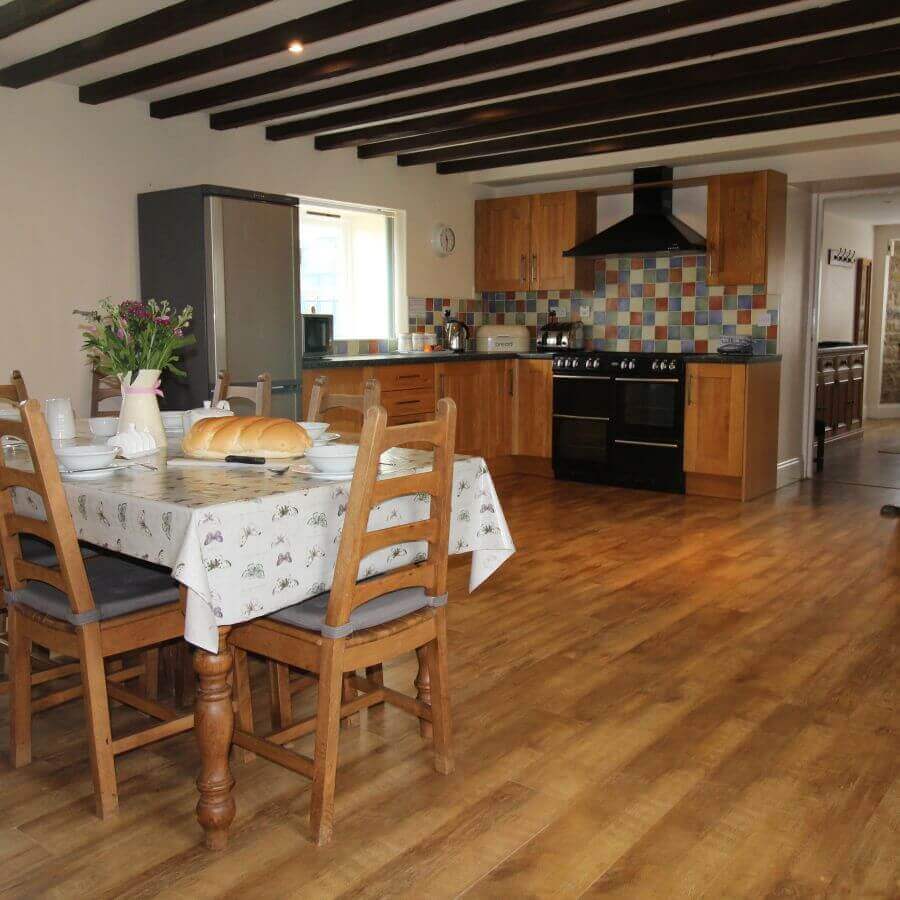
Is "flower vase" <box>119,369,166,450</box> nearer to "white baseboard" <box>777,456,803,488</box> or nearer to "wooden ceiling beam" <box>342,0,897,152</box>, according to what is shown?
"wooden ceiling beam" <box>342,0,897,152</box>

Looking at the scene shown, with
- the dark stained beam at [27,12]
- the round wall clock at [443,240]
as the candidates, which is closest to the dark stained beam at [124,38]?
the dark stained beam at [27,12]

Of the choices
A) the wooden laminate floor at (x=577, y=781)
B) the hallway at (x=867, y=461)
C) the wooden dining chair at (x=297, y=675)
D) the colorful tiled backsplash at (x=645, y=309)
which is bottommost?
the wooden laminate floor at (x=577, y=781)

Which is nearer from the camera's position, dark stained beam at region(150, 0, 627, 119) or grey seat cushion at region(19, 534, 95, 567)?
grey seat cushion at region(19, 534, 95, 567)

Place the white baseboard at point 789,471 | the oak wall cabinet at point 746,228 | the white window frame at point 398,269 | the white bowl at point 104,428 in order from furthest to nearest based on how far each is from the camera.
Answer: the white window frame at point 398,269, the white baseboard at point 789,471, the oak wall cabinet at point 746,228, the white bowl at point 104,428

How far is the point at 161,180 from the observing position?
508 centimetres

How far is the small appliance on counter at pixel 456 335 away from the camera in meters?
6.83

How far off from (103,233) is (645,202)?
11.7 ft

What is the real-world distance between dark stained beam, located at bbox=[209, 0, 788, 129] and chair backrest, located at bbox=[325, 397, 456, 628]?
227 cm

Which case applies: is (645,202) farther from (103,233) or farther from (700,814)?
(700,814)

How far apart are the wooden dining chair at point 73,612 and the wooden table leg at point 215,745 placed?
0.25 m

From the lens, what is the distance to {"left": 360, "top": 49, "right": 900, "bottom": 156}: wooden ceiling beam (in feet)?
13.7

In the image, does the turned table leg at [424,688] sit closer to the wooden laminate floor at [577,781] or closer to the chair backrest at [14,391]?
the wooden laminate floor at [577,781]

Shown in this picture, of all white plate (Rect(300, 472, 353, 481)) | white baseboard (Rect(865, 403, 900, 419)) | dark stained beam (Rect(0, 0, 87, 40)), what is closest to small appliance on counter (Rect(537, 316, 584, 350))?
dark stained beam (Rect(0, 0, 87, 40))

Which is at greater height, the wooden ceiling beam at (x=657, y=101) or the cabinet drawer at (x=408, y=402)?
the wooden ceiling beam at (x=657, y=101)
